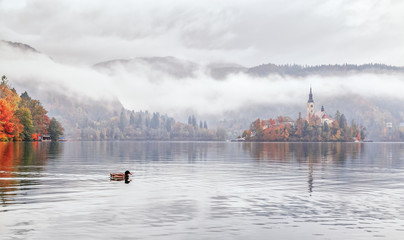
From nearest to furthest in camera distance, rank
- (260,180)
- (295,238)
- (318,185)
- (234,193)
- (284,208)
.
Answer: (295,238)
(284,208)
(234,193)
(318,185)
(260,180)

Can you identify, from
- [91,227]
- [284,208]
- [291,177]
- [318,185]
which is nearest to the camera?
[91,227]

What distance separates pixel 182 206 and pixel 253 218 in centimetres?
652

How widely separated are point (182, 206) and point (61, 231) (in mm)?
Result: 10876

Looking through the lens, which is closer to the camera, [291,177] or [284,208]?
[284,208]

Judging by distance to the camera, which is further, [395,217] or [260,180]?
[260,180]

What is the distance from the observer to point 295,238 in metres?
27.7

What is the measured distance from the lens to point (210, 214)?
113 feet

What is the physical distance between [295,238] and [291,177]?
1390 inches

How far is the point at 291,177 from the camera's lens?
205ft

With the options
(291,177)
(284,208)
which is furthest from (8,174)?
(284,208)

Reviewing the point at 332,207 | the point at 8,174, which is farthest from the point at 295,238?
the point at 8,174

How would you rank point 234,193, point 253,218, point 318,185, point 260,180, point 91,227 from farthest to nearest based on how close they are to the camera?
point 260,180
point 318,185
point 234,193
point 253,218
point 91,227

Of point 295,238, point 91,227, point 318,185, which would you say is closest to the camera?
point 295,238

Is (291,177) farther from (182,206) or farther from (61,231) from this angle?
(61,231)
